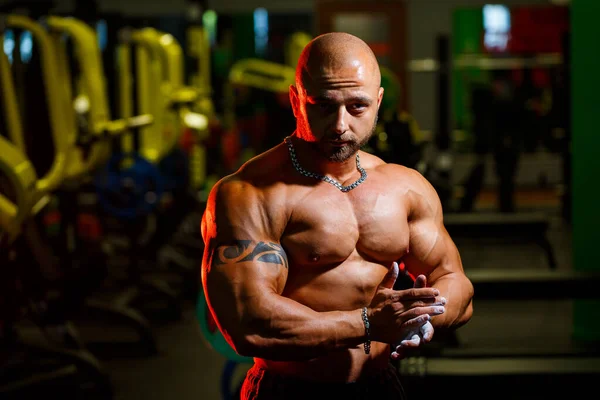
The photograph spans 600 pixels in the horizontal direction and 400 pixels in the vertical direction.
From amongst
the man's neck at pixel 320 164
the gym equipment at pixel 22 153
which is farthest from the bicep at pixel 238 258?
the gym equipment at pixel 22 153

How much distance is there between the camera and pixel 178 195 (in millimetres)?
6156

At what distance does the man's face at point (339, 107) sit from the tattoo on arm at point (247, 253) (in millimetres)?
213

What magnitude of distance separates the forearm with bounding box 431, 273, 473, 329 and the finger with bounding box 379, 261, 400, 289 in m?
0.11

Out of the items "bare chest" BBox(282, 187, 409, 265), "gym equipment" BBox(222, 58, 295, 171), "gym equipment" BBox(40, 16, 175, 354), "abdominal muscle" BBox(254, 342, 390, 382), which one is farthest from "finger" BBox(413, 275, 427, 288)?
"gym equipment" BBox(222, 58, 295, 171)

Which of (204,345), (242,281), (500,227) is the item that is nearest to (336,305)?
(242,281)

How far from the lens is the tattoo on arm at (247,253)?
149cm

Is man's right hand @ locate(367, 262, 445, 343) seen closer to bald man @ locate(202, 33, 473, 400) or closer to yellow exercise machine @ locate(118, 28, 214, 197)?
bald man @ locate(202, 33, 473, 400)

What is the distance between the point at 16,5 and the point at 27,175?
167 centimetres

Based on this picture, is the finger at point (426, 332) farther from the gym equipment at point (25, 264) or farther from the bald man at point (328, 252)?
the gym equipment at point (25, 264)

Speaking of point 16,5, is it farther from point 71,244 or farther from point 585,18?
point 585,18

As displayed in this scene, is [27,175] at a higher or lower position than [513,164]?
higher

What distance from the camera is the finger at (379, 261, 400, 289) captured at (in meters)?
1.52

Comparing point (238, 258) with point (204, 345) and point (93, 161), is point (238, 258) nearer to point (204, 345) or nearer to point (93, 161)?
point (93, 161)

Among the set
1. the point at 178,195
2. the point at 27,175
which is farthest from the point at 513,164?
the point at 27,175
